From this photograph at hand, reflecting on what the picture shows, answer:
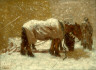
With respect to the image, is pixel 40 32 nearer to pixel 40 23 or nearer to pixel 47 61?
pixel 40 23

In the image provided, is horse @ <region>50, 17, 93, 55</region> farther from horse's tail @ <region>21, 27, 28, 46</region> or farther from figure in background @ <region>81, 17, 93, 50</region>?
horse's tail @ <region>21, 27, 28, 46</region>

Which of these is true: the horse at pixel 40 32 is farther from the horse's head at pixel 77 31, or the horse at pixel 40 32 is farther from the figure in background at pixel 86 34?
the figure in background at pixel 86 34

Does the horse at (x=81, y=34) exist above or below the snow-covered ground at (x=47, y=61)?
above

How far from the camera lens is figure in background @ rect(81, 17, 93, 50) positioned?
2.27m

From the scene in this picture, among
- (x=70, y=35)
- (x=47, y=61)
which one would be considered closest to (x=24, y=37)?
(x=47, y=61)

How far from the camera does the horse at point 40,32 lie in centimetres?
219

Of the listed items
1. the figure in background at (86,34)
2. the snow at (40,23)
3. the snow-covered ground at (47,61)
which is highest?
the snow at (40,23)

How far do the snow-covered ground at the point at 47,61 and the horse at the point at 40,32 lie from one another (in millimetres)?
79

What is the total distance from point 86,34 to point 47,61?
0.56m

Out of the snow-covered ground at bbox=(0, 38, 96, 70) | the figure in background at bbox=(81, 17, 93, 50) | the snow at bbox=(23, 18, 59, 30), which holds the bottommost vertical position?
the snow-covered ground at bbox=(0, 38, 96, 70)

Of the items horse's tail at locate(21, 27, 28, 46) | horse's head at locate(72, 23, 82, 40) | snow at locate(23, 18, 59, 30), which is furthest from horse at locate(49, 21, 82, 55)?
horse's tail at locate(21, 27, 28, 46)

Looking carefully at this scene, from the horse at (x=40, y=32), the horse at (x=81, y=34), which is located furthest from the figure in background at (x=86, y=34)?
the horse at (x=40, y=32)

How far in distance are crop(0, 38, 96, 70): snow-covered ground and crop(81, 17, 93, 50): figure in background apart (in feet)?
0.21

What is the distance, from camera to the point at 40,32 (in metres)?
2.20
